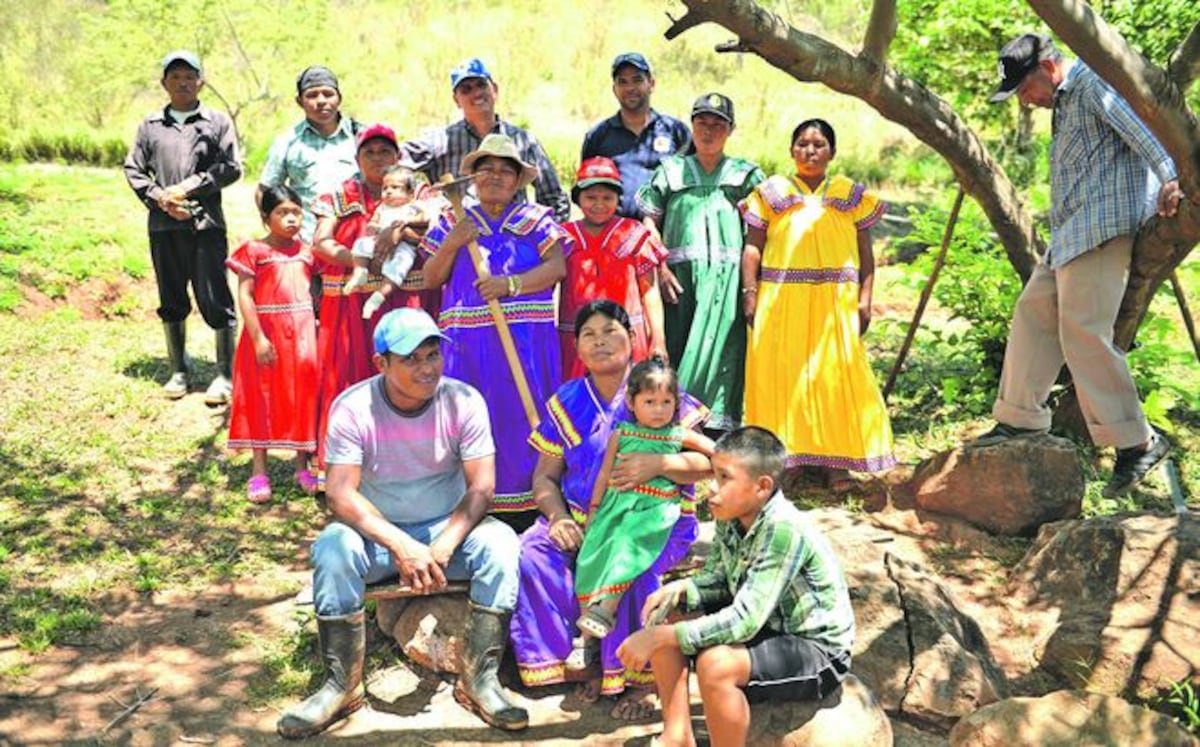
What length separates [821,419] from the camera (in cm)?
498

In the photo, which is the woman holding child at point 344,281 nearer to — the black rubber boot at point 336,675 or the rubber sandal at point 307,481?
the rubber sandal at point 307,481

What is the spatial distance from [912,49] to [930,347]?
449cm

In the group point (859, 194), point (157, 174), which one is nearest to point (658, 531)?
point (859, 194)

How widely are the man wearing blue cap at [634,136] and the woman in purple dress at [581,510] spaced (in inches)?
58.3

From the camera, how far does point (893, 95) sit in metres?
4.68

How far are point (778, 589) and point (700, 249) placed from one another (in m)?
2.34

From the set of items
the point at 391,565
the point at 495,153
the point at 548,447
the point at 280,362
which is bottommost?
the point at 391,565

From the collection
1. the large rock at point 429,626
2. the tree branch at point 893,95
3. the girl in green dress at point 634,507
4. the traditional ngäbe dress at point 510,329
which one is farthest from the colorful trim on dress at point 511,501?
the tree branch at point 893,95

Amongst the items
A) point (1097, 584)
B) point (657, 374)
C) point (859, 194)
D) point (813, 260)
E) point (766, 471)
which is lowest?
point (1097, 584)

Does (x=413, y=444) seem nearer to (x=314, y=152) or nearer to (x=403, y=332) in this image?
(x=403, y=332)

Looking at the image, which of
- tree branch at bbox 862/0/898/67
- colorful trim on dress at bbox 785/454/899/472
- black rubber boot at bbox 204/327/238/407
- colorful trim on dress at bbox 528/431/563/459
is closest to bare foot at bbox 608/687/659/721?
colorful trim on dress at bbox 528/431/563/459

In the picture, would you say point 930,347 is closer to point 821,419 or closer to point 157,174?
point 821,419

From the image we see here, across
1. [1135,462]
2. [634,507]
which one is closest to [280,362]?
[634,507]

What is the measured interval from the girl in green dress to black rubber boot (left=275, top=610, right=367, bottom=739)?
2.63 ft
